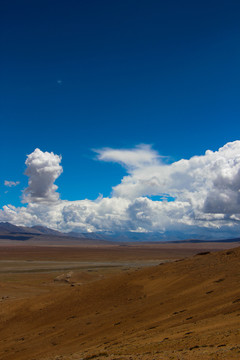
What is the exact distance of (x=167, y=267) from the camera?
44.2 m

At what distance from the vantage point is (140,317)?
26.1 metres

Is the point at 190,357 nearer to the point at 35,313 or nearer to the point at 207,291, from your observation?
the point at 207,291

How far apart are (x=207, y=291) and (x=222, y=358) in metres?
18.6

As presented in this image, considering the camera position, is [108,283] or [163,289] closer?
[163,289]

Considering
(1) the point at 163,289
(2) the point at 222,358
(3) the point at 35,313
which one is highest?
(2) the point at 222,358

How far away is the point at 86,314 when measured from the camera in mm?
31547

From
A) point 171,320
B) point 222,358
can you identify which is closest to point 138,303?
point 171,320

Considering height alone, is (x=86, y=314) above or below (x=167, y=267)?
below

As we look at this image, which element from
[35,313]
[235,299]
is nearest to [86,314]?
[35,313]

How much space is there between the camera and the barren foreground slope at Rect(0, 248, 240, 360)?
15.6 m

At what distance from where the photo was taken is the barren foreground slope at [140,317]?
51.2 feet

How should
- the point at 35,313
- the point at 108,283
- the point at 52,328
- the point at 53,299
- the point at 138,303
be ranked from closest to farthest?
the point at 52,328 < the point at 138,303 < the point at 35,313 < the point at 53,299 < the point at 108,283

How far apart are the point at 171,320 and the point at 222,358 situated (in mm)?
11778

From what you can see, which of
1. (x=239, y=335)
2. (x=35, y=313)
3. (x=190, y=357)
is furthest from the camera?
(x=35, y=313)
